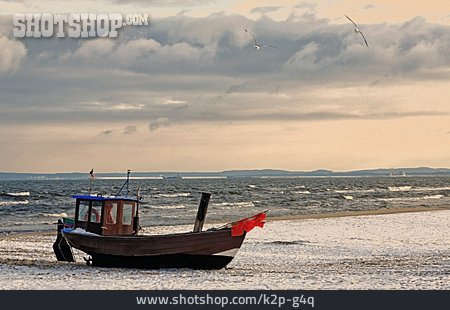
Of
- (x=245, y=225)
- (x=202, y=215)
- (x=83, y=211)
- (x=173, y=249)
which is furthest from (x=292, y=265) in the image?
(x=83, y=211)

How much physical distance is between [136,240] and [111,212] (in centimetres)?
159

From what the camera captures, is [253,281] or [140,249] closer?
[253,281]

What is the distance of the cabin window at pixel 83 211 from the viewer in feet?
79.4

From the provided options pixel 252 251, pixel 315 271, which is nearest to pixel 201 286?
pixel 315 271

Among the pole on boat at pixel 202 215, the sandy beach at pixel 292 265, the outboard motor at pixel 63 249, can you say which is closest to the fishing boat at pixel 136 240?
the pole on boat at pixel 202 215

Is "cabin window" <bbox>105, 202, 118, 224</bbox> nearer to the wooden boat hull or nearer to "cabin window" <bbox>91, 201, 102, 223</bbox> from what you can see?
"cabin window" <bbox>91, 201, 102, 223</bbox>

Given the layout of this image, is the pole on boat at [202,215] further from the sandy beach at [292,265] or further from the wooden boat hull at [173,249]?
the sandy beach at [292,265]

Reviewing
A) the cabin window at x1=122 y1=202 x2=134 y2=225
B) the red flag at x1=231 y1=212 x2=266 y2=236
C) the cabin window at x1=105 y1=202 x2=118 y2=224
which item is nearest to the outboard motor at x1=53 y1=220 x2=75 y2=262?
the cabin window at x1=105 y1=202 x2=118 y2=224

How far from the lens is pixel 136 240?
2298 cm

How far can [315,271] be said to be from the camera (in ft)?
76.2

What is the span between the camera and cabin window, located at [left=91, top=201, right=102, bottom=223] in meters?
24.0
